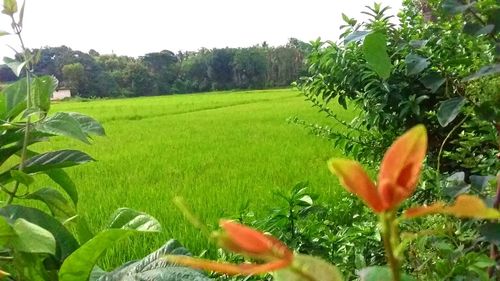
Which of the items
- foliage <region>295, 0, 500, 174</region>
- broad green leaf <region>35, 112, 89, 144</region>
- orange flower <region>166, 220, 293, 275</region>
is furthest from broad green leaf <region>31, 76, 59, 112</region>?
foliage <region>295, 0, 500, 174</region>

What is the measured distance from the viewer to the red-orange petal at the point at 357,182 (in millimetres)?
125

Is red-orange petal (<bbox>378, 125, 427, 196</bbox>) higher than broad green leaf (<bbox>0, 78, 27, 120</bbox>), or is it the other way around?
red-orange petal (<bbox>378, 125, 427, 196</bbox>)

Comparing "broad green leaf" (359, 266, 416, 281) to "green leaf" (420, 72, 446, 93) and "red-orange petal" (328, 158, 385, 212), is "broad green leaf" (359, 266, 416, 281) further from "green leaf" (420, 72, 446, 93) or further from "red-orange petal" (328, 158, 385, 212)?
"green leaf" (420, 72, 446, 93)

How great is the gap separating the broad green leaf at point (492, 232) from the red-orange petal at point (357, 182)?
273 millimetres

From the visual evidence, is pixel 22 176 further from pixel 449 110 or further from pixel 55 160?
pixel 449 110

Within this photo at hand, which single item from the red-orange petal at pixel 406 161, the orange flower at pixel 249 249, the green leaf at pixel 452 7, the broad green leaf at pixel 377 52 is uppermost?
the green leaf at pixel 452 7

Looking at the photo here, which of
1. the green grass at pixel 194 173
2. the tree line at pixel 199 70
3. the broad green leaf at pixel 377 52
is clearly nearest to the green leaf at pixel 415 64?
the broad green leaf at pixel 377 52

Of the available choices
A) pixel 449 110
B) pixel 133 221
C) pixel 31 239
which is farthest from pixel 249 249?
pixel 449 110

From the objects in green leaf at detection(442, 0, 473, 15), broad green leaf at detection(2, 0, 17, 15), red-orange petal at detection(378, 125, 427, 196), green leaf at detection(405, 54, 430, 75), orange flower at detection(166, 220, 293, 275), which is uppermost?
broad green leaf at detection(2, 0, 17, 15)

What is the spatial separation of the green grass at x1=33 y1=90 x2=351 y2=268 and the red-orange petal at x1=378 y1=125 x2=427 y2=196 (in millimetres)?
1702

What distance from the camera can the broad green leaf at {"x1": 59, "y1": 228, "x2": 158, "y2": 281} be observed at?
36cm

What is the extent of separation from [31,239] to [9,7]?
219 mm

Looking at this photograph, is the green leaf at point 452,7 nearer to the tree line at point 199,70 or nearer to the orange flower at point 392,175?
the orange flower at point 392,175

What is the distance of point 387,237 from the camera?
0.43 feet
